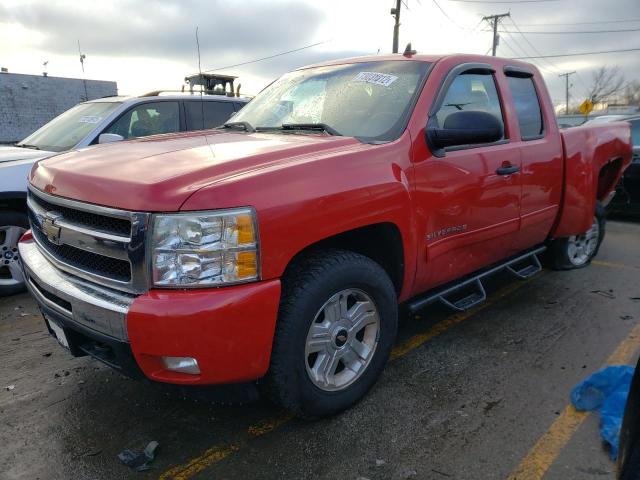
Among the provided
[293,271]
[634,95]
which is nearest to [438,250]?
[293,271]

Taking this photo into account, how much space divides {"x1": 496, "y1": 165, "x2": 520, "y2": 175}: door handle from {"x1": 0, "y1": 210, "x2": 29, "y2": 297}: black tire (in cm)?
414

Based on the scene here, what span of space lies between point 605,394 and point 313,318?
5.79 feet

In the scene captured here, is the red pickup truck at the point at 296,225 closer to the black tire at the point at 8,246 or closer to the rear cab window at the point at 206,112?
the black tire at the point at 8,246

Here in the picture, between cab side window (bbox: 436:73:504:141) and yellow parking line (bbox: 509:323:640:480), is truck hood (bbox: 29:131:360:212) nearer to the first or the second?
cab side window (bbox: 436:73:504:141)

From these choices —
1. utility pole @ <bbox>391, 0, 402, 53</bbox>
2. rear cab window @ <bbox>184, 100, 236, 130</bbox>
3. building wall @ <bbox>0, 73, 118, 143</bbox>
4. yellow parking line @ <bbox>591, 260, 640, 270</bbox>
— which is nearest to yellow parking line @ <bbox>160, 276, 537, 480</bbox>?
yellow parking line @ <bbox>591, 260, 640, 270</bbox>

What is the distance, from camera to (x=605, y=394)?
2877 millimetres

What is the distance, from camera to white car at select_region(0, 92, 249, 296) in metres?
4.62

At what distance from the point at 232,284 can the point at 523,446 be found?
5.46 feet

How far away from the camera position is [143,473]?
2396mm

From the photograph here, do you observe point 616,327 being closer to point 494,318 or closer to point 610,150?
point 494,318

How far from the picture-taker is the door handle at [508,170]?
3.54m

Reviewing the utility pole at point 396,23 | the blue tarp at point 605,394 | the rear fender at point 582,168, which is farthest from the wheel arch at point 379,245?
the utility pole at point 396,23

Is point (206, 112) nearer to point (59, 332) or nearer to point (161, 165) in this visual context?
point (161, 165)

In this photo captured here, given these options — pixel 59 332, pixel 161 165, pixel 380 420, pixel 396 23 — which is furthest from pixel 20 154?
pixel 396 23
